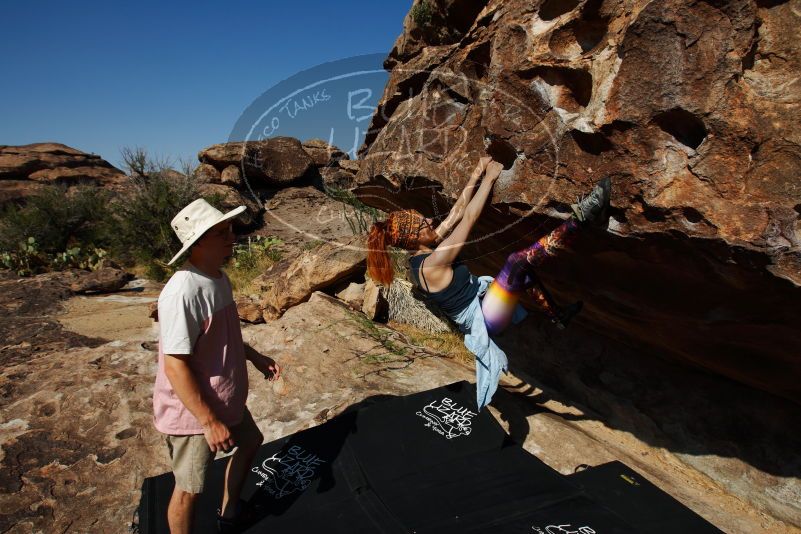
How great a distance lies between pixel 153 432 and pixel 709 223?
3477 millimetres

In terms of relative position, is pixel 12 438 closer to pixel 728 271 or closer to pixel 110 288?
pixel 728 271

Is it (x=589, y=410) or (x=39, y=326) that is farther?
(x=39, y=326)

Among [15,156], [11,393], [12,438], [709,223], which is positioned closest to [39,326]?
[11,393]

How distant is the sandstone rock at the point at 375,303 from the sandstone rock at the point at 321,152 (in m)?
11.5

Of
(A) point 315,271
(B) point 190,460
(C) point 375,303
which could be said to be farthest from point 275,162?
(B) point 190,460

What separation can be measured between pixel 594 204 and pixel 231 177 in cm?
1526

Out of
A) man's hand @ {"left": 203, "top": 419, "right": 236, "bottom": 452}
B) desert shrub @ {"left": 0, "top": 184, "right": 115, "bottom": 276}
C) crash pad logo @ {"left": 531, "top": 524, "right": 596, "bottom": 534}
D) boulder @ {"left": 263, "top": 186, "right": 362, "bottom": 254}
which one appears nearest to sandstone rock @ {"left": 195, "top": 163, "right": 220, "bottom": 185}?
boulder @ {"left": 263, "top": 186, "right": 362, "bottom": 254}

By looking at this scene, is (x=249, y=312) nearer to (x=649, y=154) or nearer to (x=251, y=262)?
(x=251, y=262)

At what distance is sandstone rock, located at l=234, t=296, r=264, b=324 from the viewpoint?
6.11 metres

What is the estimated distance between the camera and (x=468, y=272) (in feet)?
9.38

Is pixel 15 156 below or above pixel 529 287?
above

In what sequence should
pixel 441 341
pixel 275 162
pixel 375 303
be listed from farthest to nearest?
pixel 275 162 → pixel 375 303 → pixel 441 341

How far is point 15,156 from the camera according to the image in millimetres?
20109

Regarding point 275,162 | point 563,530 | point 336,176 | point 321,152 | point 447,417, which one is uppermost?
point 321,152
